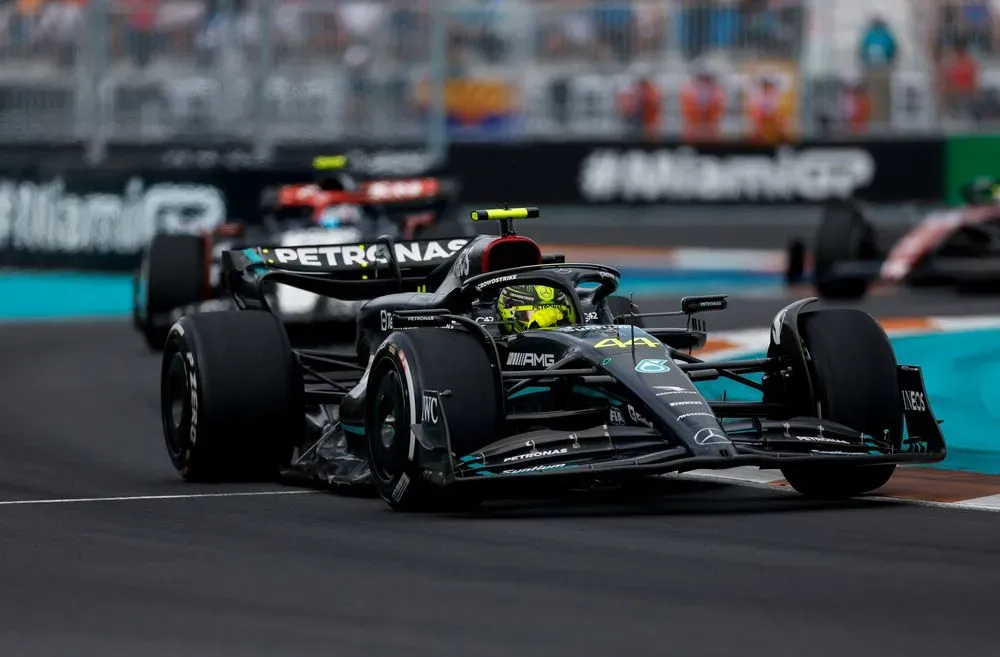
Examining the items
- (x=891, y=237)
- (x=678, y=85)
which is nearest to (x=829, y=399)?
(x=891, y=237)

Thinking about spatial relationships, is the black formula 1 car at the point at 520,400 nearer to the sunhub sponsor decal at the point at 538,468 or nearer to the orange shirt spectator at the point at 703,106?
the sunhub sponsor decal at the point at 538,468

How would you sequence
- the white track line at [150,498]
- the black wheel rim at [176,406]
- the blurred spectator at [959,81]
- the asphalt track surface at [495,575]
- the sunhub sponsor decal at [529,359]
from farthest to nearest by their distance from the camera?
the blurred spectator at [959,81]
the black wheel rim at [176,406]
the white track line at [150,498]
the sunhub sponsor decal at [529,359]
the asphalt track surface at [495,575]

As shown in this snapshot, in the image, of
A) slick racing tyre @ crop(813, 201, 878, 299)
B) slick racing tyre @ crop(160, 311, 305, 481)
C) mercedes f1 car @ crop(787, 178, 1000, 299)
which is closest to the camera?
slick racing tyre @ crop(160, 311, 305, 481)

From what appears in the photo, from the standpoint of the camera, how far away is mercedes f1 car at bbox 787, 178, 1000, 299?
70.1ft

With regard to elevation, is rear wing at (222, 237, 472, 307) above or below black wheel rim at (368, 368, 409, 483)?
Result: above

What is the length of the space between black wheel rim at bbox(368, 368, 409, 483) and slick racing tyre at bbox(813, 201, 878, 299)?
12.8 m

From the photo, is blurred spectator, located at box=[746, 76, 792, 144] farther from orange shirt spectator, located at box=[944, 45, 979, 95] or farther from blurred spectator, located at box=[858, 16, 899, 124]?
orange shirt spectator, located at box=[944, 45, 979, 95]

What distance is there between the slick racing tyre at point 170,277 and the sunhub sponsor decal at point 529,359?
28.7 feet

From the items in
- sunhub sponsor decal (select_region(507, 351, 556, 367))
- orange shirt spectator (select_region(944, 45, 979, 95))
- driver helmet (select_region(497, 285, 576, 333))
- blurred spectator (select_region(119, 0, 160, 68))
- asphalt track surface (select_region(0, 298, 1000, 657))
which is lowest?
asphalt track surface (select_region(0, 298, 1000, 657))

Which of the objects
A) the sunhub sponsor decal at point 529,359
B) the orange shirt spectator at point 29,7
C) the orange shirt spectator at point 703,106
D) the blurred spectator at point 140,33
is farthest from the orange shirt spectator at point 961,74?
the sunhub sponsor decal at point 529,359

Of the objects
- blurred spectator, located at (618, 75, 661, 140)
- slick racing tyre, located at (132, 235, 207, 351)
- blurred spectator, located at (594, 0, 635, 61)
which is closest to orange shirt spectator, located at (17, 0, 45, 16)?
blurred spectator, located at (594, 0, 635, 61)

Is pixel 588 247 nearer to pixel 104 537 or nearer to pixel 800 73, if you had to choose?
pixel 800 73

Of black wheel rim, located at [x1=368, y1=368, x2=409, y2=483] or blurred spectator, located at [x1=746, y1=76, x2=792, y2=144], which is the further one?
blurred spectator, located at [x1=746, y1=76, x2=792, y2=144]

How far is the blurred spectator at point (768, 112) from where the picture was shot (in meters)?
27.6
